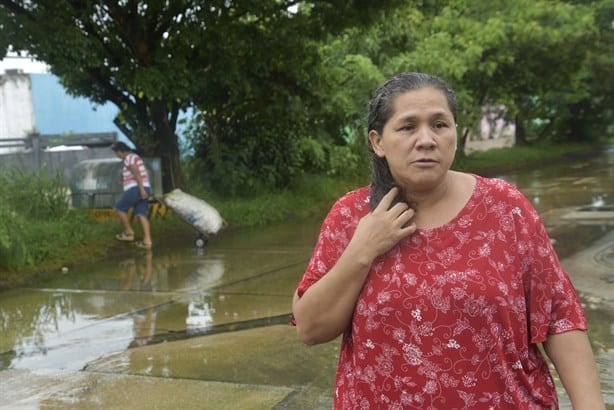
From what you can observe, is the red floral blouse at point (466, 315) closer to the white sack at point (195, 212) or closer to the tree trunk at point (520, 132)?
the white sack at point (195, 212)

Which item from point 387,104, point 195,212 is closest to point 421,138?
point 387,104

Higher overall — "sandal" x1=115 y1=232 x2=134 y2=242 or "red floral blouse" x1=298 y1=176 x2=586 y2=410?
"red floral blouse" x1=298 y1=176 x2=586 y2=410

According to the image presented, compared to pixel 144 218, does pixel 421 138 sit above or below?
above

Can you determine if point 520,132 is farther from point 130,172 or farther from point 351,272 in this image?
point 351,272

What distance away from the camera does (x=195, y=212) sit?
11.4 meters

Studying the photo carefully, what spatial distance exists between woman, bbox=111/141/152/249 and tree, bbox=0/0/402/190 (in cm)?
90

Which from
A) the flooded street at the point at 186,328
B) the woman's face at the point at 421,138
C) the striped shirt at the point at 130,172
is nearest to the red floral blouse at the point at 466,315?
the woman's face at the point at 421,138

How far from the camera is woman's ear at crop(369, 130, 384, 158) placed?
2.34 metres

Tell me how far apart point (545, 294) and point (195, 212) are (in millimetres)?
9517

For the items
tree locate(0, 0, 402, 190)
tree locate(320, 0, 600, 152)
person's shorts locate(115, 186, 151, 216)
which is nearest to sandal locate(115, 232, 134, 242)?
person's shorts locate(115, 186, 151, 216)

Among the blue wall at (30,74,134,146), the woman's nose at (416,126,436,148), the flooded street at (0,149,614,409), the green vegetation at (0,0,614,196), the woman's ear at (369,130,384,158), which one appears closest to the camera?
the woman's nose at (416,126,436,148)

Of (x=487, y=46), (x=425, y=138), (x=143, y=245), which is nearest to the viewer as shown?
(x=425, y=138)

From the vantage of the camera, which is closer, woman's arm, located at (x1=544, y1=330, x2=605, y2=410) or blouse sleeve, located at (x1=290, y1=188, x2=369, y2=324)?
woman's arm, located at (x1=544, y1=330, x2=605, y2=410)

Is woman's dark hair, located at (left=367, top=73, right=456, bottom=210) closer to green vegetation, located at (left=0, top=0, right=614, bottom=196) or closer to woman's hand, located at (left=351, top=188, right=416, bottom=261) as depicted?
woman's hand, located at (left=351, top=188, right=416, bottom=261)
